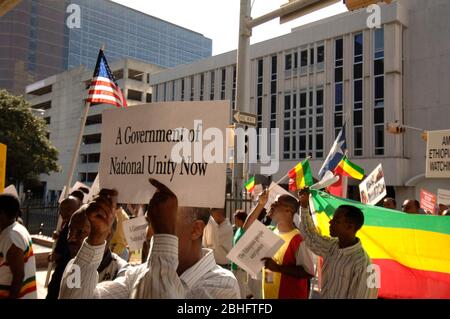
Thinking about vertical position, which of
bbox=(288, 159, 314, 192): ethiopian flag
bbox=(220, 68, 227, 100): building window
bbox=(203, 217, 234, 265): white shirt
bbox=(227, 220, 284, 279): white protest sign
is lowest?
bbox=(203, 217, 234, 265): white shirt

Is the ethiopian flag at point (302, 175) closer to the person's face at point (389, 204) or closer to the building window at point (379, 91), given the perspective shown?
the person's face at point (389, 204)

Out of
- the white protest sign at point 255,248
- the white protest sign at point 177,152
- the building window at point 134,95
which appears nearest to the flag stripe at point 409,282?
the white protest sign at point 255,248

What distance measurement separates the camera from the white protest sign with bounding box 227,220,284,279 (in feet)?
11.7

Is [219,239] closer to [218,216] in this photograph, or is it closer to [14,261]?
[218,216]

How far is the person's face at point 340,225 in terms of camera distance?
3322 mm

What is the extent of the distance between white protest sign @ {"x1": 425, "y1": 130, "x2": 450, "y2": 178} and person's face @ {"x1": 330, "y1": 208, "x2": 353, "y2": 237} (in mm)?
5025

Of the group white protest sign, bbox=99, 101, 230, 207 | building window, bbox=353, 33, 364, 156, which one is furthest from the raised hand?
building window, bbox=353, 33, 364, 156

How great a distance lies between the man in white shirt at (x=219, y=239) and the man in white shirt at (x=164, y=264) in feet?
11.1

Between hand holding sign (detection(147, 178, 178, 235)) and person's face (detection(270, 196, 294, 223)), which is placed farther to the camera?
person's face (detection(270, 196, 294, 223))

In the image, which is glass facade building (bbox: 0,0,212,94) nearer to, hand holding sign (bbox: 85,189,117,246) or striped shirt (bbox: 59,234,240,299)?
hand holding sign (bbox: 85,189,117,246)

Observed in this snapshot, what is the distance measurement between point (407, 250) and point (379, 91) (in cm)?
2726

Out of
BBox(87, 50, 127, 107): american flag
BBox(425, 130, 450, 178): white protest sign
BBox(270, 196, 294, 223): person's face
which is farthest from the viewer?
BBox(425, 130, 450, 178): white protest sign

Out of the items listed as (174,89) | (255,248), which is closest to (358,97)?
(174,89)

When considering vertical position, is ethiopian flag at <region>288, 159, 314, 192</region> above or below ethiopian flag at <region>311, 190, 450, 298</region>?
above
